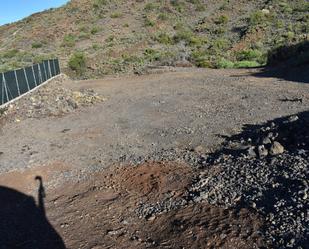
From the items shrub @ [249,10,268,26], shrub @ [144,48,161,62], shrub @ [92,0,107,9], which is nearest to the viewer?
shrub @ [144,48,161,62]

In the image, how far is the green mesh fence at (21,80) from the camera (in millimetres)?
21269

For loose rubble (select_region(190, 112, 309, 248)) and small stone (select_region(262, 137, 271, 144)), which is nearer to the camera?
loose rubble (select_region(190, 112, 309, 248))

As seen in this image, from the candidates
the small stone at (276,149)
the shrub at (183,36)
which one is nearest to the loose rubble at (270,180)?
the small stone at (276,149)

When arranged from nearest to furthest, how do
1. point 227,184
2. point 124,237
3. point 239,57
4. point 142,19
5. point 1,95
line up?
point 124,237 → point 227,184 → point 1,95 → point 239,57 → point 142,19

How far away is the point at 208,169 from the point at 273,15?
42.2 meters

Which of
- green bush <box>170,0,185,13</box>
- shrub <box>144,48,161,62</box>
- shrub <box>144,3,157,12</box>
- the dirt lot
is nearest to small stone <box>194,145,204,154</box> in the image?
the dirt lot

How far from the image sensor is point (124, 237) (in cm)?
755

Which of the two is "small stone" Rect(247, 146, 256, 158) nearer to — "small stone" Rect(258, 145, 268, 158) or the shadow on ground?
"small stone" Rect(258, 145, 268, 158)

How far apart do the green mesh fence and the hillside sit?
224 inches

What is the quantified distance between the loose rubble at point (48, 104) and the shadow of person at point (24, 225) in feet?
30.4

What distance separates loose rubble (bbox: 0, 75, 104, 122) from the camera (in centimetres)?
1919

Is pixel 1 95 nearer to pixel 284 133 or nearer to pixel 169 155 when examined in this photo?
pixel 169 155

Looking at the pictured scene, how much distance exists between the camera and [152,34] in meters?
50.1

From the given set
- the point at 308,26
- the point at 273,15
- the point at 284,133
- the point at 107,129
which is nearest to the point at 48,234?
the point at 284,133
